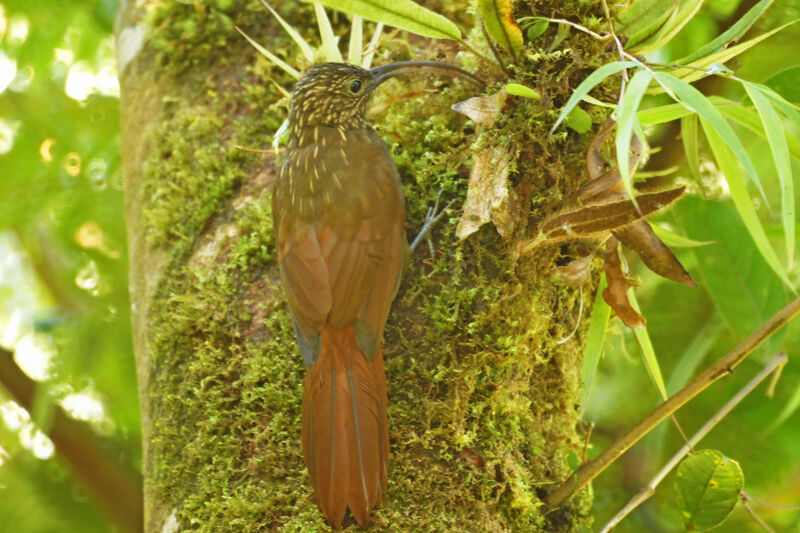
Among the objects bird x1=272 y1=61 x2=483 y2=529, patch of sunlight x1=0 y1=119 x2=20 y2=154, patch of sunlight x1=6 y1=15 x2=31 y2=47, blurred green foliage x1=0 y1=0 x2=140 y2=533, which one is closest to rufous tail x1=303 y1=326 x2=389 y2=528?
bird x1=272 y1=61 x2=483 y2=529

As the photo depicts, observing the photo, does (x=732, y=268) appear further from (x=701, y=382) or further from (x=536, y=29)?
(x=536, y=29)

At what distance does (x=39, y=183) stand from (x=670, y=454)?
2689 mm

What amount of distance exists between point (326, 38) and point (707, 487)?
152cm

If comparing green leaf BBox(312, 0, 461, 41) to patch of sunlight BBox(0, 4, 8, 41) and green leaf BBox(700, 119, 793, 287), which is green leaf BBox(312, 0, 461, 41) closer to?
green leaf BBox(700, 119, 793, 287)

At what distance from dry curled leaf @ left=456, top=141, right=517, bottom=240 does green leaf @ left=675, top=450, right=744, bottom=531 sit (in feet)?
2.08

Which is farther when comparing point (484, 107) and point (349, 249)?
point (349, 249)

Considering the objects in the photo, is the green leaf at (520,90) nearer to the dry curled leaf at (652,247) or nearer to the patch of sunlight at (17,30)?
the dry curled leaf at (652,247)

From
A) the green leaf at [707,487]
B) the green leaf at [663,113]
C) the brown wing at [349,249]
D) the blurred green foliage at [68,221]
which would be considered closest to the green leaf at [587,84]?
the green leaf at [663,113]

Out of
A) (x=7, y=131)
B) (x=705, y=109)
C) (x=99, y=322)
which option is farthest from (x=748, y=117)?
(x=7, y=131)

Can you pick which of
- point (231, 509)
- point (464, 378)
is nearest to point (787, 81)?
point (464, 378)

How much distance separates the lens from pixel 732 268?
88.0 inches

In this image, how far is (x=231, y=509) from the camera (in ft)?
5.67

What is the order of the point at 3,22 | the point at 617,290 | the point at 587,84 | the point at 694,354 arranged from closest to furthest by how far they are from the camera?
the point at 587,84
the point at 617,290
the point at 694,354
the point at 3,22

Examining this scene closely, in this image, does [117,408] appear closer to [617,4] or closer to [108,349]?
[108,349]
